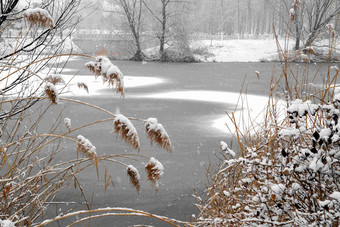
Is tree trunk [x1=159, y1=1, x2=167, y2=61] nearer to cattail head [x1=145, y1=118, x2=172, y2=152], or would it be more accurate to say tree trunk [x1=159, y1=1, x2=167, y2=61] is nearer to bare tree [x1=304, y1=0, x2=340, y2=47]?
bare tree [x1=304, y1=0, x2=340, y2=47]

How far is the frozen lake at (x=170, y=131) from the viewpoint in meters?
4.56

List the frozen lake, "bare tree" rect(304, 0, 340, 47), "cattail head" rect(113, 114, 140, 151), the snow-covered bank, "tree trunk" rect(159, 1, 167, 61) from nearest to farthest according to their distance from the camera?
"cattail head" rect(113, 114, 140, 151) → "bare tree" rect(304, 0, 340, 47) → the frozen lake → "tree trunk" rect(159, 1, 167, 61) → the snow-covered bank

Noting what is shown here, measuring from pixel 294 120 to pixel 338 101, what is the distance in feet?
0.72

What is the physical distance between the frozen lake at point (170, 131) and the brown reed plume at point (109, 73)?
4.16 ft

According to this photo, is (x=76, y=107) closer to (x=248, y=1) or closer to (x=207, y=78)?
(x=207, y=78)

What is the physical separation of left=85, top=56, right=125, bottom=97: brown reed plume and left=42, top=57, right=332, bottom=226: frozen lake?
1267 mm

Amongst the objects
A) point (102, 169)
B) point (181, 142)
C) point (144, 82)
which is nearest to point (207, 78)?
point (144, 82)

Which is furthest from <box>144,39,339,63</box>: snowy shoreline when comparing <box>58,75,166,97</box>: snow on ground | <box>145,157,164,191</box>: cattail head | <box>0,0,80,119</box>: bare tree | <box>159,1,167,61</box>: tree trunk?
<box>145,157,164,191</box>: cattail head

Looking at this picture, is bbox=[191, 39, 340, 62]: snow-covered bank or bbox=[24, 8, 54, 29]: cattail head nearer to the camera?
bbox=[24, 8, 54, 29]: cattail head

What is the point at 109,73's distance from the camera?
54.1 inches

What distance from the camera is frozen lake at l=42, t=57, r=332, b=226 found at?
4562 millimetres

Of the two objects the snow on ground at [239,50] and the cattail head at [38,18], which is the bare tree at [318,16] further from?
the snow on ground at [239,50]

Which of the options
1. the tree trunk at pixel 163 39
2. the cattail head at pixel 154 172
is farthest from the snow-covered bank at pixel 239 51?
the cattail head at pixel 154 172

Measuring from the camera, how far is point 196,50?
1065 inches
